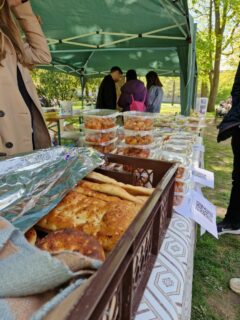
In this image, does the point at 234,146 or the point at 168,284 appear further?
the point at 234,146

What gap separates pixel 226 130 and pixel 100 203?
4.74 ft

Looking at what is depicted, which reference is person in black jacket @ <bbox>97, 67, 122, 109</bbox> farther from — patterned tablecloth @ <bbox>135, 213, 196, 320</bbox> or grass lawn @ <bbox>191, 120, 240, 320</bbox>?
patterned tablecloth @ <bbox>135, 213, 196, 320</bbox>

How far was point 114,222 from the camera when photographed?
63cm

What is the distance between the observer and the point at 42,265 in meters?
0.35

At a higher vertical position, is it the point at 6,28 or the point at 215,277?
the point at 6,28

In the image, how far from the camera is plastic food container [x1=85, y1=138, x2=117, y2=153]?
1410 mm

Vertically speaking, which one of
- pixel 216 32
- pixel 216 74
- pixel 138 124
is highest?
pixel 216 32

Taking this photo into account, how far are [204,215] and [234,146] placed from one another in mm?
958

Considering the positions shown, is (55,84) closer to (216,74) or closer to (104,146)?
(216,74)

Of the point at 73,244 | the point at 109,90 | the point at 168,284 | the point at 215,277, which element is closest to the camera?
the point at 73,244

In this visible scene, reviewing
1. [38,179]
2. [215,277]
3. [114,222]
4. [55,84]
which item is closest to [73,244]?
[114,222]

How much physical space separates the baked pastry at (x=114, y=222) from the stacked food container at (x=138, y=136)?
0.72 meters

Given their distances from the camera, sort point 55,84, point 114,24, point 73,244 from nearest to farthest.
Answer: point 73,244 → point 114,24 → point 55,84

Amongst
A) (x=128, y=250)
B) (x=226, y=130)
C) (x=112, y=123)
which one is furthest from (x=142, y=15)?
(x=128, y=250)
